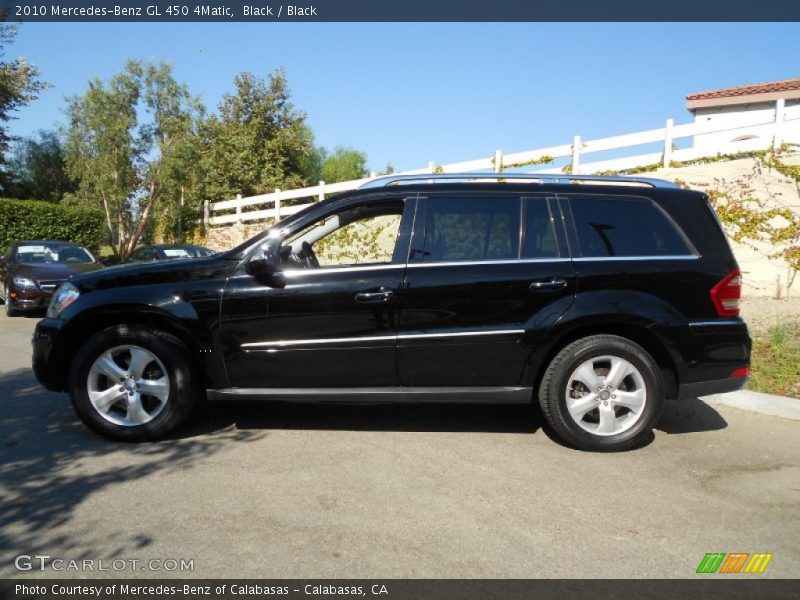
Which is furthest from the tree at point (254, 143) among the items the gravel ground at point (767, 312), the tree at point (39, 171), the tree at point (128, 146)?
the gravel ground at point (767, 312)

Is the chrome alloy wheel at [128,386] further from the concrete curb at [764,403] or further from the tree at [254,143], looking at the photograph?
the tree at [254,143]

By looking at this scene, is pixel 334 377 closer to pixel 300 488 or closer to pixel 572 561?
pixel 300 488

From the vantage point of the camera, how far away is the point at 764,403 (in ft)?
17.6

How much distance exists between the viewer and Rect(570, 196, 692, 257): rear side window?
4.46 metres

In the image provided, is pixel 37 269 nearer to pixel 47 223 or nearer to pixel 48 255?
pixel 48 255

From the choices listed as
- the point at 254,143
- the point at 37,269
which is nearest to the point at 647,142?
the point at 37,269

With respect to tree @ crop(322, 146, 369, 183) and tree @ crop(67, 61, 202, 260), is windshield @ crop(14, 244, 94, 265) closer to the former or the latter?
tree @ crop(67, 61, 202, 260)

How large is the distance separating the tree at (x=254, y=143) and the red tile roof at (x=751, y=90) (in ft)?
54.5

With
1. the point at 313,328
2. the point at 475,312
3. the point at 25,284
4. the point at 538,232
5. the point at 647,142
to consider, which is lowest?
the point at 25,284

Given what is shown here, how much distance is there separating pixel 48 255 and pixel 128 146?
1295 centimetres

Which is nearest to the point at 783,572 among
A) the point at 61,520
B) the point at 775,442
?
the point at 775,442

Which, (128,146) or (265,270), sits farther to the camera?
(128,146)

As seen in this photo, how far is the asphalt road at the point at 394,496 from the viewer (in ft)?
9.50

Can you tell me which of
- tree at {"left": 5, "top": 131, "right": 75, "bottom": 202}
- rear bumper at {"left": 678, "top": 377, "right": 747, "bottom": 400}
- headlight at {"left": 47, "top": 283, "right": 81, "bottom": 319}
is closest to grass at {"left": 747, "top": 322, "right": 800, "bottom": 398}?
rear bumper at {"left": 678, "top": 377, "right": 747, "bottom": 400}
